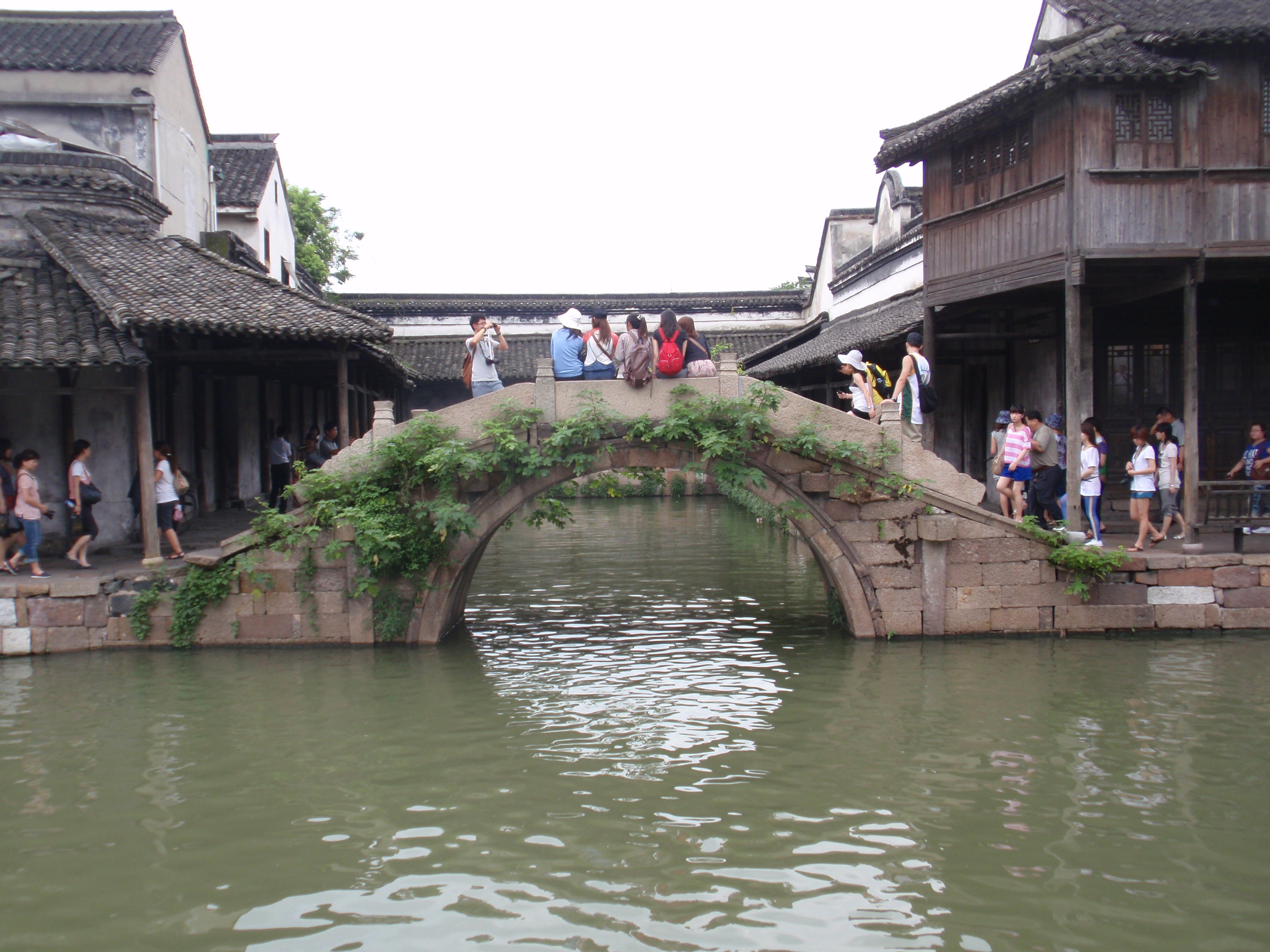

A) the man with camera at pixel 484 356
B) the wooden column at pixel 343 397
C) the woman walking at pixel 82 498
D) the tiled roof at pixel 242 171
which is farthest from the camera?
the tiled roof at pixel 242 171

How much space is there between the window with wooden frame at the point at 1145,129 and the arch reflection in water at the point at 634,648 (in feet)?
21.1

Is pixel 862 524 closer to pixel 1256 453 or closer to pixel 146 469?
pixel 1256 453

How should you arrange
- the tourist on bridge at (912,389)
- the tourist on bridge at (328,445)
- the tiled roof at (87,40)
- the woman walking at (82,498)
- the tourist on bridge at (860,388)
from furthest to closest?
the tourist on bridge at (328,445) < the tiled roof at (87,40) < the tourist on bridge at (860,388) < the woman walking at (82,498) < the tourist on bridge at (912,389)

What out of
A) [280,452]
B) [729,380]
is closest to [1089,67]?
[729,380]

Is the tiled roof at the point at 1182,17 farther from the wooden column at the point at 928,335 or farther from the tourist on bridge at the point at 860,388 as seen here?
the tourist on bridge at the point at 860,388

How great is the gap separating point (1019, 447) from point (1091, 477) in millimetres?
804

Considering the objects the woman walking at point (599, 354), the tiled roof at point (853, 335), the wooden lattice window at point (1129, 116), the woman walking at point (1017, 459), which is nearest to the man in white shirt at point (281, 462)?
the woman walking at point (599, 354)

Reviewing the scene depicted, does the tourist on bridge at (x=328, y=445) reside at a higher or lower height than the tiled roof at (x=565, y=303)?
lower

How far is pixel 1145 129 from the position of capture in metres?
11.0

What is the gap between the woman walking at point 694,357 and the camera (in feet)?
33.8

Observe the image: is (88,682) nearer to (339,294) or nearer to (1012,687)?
(1012,687)

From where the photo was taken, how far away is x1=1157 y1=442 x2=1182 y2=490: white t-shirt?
438 inches

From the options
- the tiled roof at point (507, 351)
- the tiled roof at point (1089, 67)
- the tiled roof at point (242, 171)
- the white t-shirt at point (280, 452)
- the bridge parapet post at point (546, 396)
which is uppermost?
the tiled roof at point (242, 171)

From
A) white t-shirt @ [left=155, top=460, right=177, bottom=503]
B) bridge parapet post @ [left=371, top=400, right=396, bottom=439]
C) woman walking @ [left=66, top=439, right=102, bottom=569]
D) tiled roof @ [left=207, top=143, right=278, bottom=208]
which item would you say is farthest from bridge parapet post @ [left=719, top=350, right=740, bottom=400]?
tiled roof @ [left=207, top=143, right=278, bottom=208]
